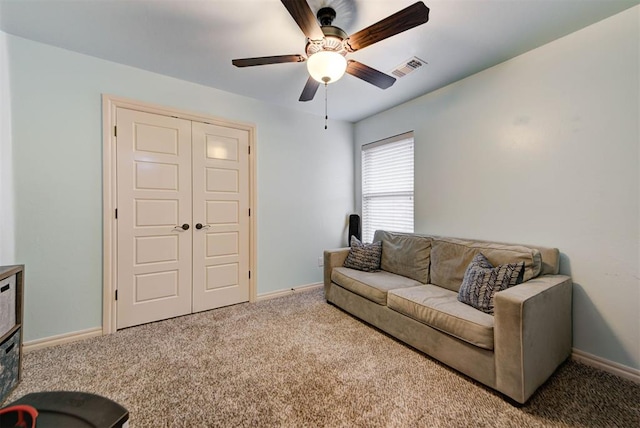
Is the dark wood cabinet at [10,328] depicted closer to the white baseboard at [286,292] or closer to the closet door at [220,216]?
the closet door at [220,216]

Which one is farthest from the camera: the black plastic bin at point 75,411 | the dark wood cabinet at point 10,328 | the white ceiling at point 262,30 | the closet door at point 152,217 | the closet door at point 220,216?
the closet door at point 220,216

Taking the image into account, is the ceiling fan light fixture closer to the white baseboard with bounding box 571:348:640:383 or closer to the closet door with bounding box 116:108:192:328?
the closet door with bounding box 116:108:192:328

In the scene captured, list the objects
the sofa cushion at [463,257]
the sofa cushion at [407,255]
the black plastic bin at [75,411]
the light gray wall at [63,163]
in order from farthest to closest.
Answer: the sofa cushion at [407,255] < the light gray wall at [63,163] < the sofa cushion at [463,257] < the black plastic bin at [75,411]

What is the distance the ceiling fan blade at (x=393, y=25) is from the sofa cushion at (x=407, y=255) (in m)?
1.96

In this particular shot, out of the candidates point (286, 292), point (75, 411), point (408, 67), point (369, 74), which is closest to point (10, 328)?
point (75, 411)

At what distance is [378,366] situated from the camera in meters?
1.91

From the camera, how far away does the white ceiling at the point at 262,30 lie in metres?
1.73

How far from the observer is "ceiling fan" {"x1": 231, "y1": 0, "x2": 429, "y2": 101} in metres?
1.36

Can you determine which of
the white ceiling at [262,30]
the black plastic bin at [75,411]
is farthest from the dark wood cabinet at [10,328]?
the white ceiling at [262,30]

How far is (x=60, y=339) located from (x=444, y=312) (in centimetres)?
315

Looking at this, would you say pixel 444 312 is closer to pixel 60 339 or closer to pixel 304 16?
pixel 304 16

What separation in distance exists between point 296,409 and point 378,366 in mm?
690

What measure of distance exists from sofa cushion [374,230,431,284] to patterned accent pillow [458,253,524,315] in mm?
640

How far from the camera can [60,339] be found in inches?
87.9
